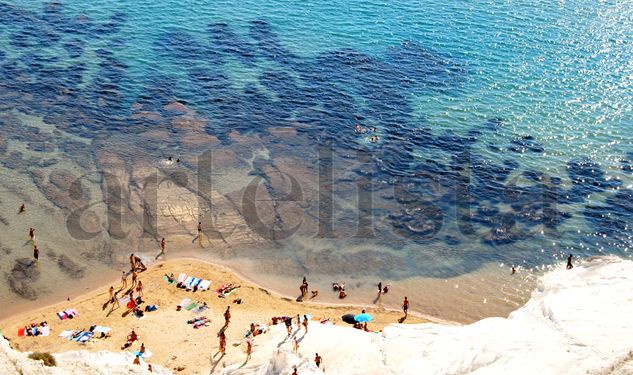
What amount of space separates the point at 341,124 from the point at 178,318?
30.3m

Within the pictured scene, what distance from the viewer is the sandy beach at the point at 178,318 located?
126 ft

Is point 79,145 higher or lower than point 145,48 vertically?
lower

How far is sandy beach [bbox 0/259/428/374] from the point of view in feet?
126

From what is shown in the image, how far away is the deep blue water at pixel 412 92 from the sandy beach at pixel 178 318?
11.0 meters

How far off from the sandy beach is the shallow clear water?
8.12ft

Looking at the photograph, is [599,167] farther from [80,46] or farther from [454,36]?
[80,46]

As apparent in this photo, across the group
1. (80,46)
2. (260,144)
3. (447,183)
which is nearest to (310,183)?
(260,144)

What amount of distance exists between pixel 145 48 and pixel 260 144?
84.1ft

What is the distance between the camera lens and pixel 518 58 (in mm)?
78312

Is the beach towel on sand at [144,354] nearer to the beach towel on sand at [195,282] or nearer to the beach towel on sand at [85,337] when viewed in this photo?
the beach towel on sand at [85,337]

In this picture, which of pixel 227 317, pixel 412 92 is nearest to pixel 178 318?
pixel 227 317

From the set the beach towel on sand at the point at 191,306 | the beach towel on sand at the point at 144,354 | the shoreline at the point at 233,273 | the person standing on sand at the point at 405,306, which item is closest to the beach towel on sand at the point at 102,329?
the beach towel on sand at the point at 144,354

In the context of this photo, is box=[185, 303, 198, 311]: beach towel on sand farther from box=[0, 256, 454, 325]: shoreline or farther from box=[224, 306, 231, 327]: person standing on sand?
box=[0, 256, 454, 325]: shoreline

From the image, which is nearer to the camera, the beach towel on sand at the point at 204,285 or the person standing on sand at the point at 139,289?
the person standing on sand at the point at 139,289
